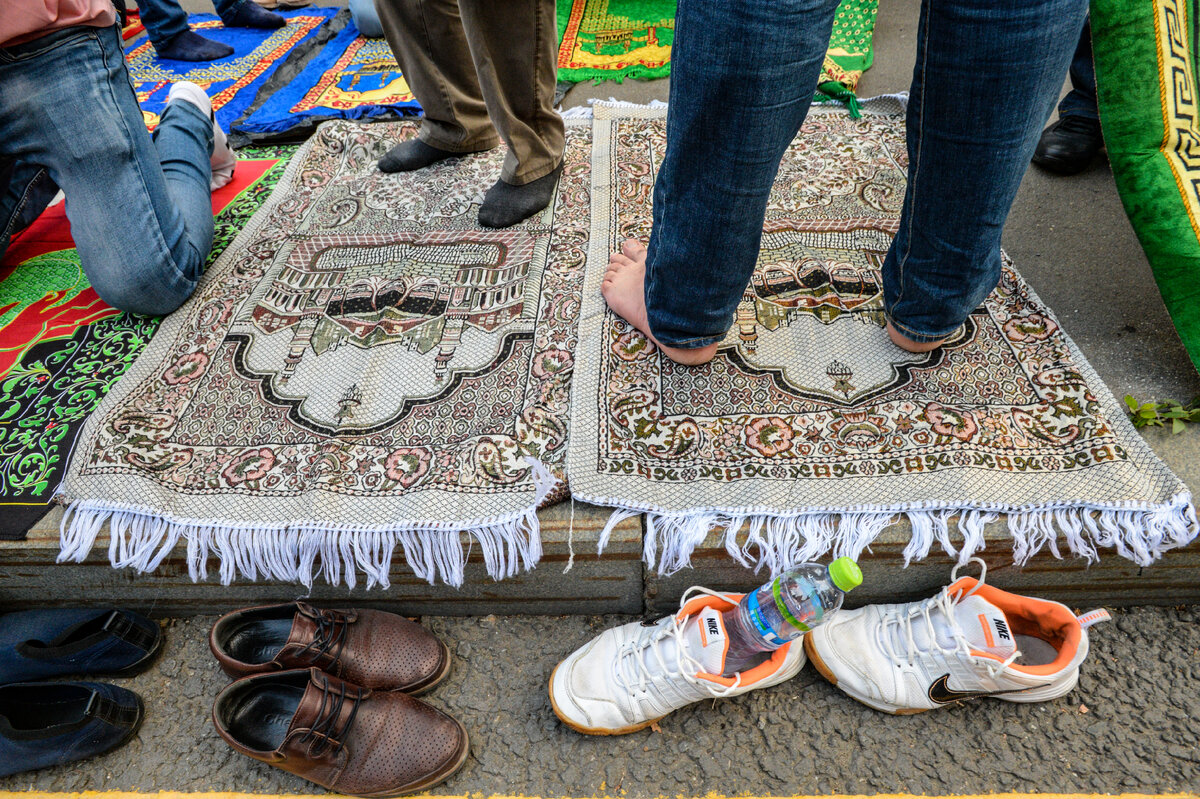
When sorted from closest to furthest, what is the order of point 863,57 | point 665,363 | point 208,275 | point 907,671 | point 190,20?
1. point 907,671
2. point 665,363
3. point 208,275
4. point 863,57
5. point 190,20

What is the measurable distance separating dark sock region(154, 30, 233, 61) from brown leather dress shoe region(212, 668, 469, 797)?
299 cm

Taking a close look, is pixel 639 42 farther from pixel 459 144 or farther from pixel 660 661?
pixel 660 661

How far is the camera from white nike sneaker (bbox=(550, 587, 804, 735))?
1.00m

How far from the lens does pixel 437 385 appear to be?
1.33m

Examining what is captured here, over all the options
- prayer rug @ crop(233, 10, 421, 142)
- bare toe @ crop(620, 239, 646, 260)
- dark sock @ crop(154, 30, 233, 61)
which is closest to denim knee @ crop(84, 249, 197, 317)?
prayer rug @ crop(233, 10, 421, 142)

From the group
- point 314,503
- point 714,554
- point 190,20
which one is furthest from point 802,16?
point 190,20

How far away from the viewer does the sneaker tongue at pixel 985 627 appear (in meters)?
0.96

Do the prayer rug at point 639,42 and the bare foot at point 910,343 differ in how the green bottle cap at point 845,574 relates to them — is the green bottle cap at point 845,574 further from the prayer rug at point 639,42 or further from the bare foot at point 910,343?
the prayer rug at point 639,42

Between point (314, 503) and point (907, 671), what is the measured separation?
1.02 m

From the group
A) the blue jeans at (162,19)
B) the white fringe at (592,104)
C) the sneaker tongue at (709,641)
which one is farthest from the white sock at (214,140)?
the sneaker tongue at (709,641)

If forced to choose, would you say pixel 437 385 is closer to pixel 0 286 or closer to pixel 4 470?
pixel 4 470

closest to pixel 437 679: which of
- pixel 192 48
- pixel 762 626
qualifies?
pixel 762 626

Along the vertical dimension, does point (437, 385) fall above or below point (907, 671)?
above

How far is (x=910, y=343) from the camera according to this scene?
50.1 inches
